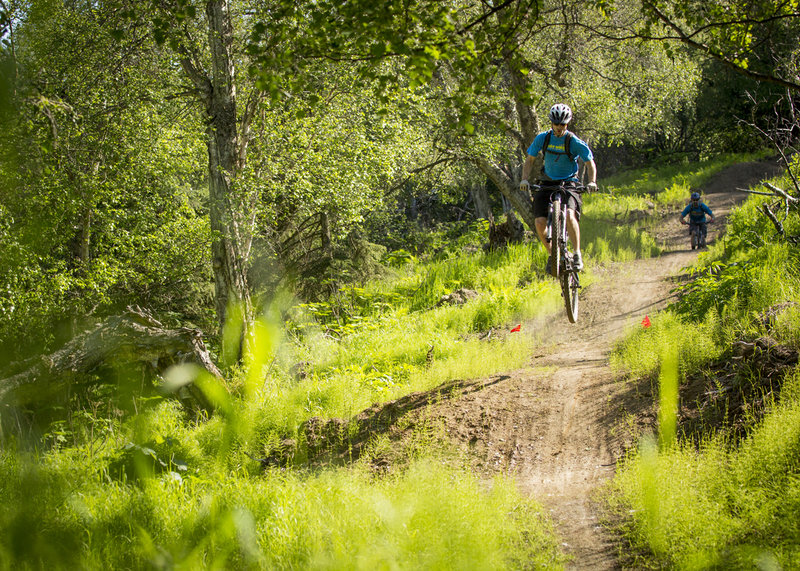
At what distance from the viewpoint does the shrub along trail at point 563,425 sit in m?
4.42

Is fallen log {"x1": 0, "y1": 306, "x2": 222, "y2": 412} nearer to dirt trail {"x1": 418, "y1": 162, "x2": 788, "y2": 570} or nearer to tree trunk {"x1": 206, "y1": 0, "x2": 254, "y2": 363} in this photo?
tree trunk {"x1": 206, "y1": 0, "x2": 254, "y2": 363}

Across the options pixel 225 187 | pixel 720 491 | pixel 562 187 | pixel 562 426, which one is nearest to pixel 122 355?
pixel 225 187

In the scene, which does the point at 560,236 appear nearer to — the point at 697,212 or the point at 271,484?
the point at 271,484

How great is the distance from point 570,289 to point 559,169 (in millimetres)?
1567

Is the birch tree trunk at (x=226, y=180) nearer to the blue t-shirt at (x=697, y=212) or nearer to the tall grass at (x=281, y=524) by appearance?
the tall grass at (x=281, y=524)

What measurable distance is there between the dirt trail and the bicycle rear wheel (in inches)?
26.4

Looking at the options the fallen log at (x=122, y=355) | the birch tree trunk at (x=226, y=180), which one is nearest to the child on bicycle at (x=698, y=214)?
the birch tree trunk at (x=226, y=180)

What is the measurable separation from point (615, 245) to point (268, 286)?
916 cm

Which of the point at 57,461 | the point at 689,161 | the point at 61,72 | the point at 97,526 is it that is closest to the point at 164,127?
the point at 61,72

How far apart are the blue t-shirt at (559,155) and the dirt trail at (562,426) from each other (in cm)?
245

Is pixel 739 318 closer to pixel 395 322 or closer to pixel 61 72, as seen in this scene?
pixel 395 322

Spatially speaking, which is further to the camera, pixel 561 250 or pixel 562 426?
pixel 561 250

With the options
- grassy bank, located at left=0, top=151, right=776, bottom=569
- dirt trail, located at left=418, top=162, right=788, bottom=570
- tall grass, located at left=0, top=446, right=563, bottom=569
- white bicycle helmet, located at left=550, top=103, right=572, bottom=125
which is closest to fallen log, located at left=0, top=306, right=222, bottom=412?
grassy bank, located at left=0, top=151, right=776, bottom=569

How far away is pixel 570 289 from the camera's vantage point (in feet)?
26.6
